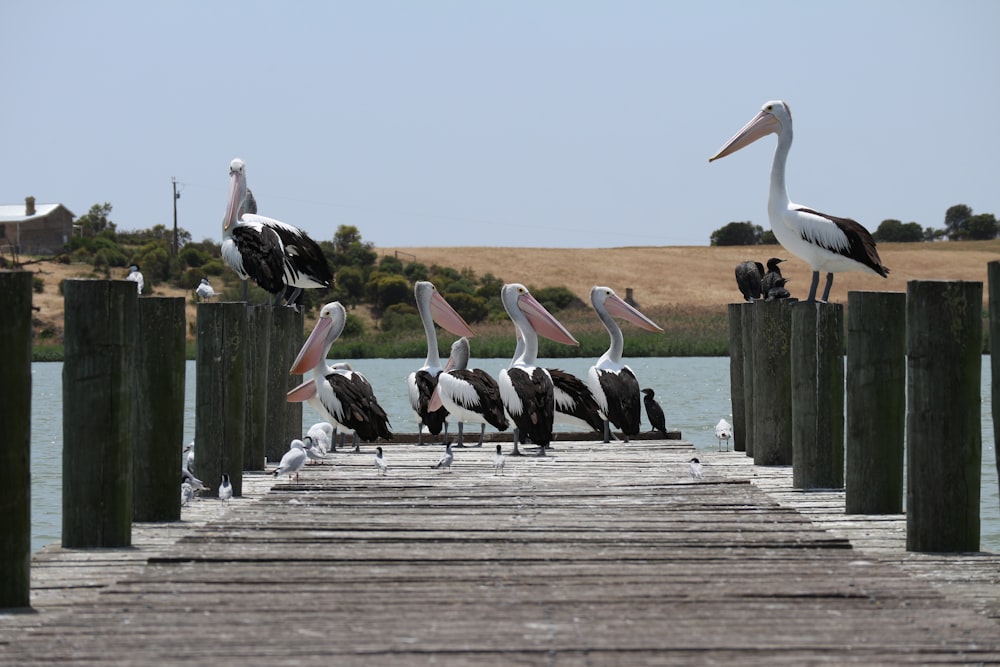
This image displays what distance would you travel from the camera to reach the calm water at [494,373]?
1096 cm

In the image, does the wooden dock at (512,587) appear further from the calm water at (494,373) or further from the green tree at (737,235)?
the green tree at (737,235)

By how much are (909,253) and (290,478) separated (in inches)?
2737

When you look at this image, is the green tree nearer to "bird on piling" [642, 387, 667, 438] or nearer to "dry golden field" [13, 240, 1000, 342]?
"dry golden field" [13, 240, 1000, 342]

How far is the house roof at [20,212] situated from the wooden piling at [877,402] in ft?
250

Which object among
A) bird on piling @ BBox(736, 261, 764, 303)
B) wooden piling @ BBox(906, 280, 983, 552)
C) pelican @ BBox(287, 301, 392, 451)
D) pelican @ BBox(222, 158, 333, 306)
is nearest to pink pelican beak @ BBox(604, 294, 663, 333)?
bird on piling @ BBox(736, 261, 764, 303)

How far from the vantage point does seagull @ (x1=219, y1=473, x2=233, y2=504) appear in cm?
721

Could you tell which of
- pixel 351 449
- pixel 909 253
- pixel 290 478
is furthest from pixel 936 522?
pixel 909 253

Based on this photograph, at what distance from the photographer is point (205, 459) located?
294 inches

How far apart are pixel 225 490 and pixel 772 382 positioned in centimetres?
346

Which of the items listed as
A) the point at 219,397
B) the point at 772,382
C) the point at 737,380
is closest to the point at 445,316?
the point at 737,380

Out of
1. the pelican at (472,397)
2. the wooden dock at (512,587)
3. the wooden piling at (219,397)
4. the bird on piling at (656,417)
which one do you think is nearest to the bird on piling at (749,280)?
the bird on piling at (656,417)

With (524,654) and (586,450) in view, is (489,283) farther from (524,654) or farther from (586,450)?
(524,654)

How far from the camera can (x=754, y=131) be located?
983cm

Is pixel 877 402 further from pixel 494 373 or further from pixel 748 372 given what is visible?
pixel 494 373
